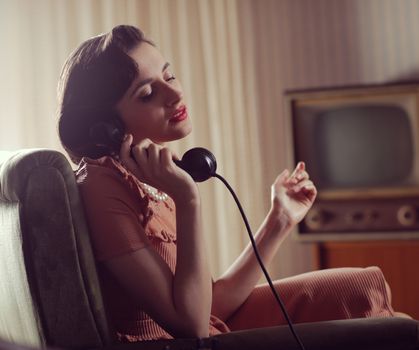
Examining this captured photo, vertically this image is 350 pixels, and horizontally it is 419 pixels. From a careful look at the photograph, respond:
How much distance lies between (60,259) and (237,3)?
2149 mm

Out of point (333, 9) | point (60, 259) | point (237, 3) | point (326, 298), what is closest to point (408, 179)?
point (333, 9)

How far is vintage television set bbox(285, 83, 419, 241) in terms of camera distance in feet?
7.84

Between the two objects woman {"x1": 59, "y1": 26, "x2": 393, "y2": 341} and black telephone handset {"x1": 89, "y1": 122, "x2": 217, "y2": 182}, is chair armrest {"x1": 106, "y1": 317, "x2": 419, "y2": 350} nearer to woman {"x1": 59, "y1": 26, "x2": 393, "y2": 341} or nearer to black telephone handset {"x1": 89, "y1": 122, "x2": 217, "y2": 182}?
woman {"x1": 59, "y1": 26, "x2": 393, "y2": 341}

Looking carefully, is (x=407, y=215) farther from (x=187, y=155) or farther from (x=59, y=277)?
(x=59, y=277)

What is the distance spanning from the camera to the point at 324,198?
246cm

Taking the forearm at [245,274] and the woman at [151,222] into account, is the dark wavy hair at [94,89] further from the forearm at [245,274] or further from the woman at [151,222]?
the forearm at [245,274]

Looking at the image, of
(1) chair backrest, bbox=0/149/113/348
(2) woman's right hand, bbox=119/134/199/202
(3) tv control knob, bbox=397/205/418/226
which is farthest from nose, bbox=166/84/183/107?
(3) tv control knob, bbox=397/205/418/226

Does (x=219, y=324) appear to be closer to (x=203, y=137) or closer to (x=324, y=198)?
(x=324, y=198)

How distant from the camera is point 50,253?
0.96 m

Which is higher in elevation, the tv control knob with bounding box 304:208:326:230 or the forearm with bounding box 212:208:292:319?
the forearm with bounding box 212:208:292:319

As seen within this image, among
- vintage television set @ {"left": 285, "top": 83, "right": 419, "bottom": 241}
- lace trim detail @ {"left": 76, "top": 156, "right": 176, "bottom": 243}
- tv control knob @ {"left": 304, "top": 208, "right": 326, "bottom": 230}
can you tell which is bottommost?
tv control knob @ {"left": 304, "top": 208, "right": 326, "bottom": 230}

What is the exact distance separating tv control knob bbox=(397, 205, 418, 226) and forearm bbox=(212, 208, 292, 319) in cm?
113

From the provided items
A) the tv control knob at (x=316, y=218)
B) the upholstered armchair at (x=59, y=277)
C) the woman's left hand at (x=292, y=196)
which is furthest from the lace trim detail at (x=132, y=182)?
the tv control knob at (x=316, y=218)

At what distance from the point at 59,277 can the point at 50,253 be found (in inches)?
1.3
